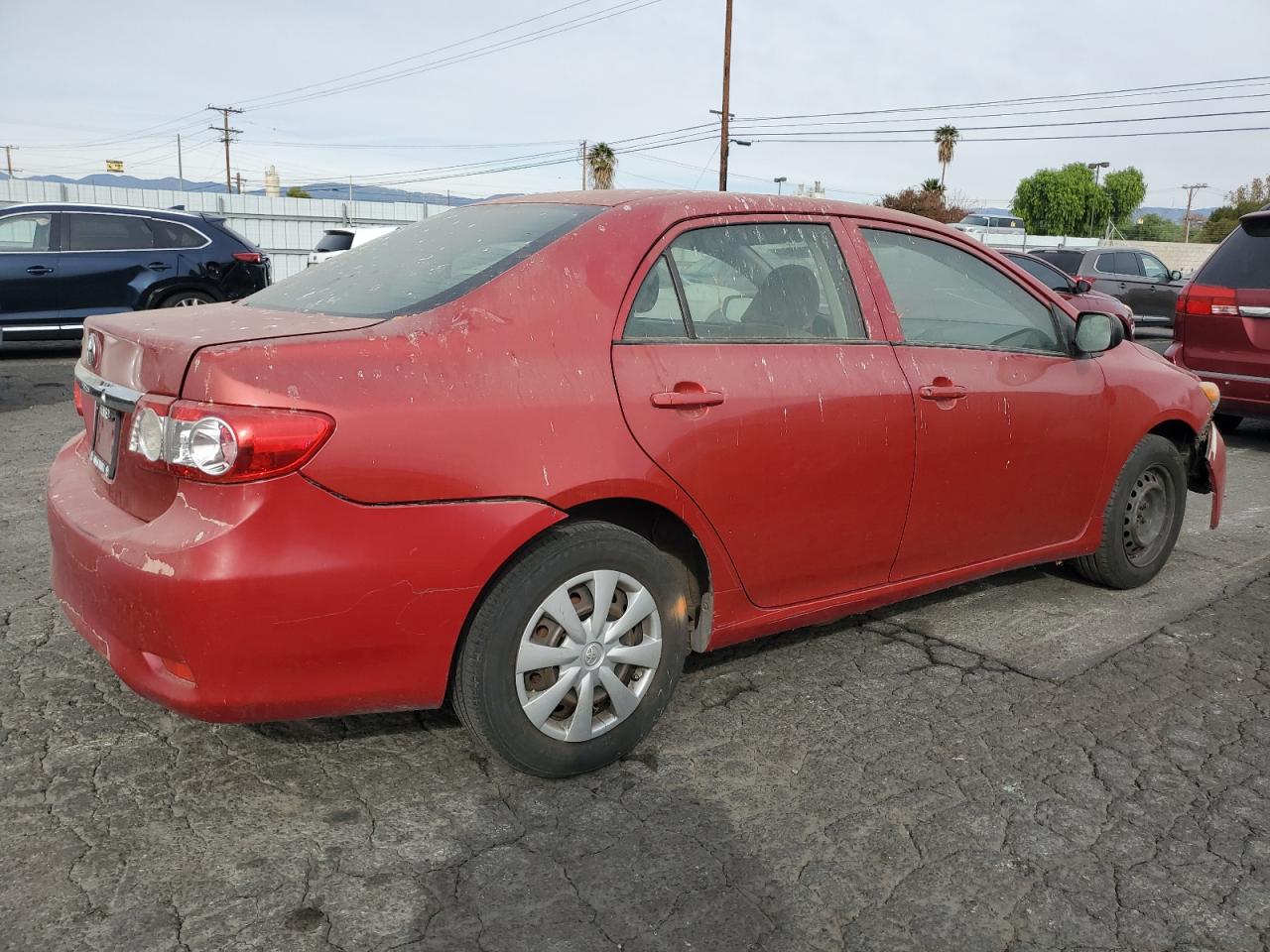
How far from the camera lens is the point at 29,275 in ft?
36.3

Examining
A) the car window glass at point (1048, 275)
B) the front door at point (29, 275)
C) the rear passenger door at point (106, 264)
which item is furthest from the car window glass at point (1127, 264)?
the front door at point (29, 275)

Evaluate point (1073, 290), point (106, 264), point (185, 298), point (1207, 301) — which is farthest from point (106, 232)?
point (1073, 290)

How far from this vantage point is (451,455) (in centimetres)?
259

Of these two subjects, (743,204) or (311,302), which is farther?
(743,204)

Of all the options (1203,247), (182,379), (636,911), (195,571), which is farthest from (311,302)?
(1203,247)

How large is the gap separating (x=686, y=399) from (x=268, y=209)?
33.7m

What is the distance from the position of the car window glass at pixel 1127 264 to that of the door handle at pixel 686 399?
59.8ft

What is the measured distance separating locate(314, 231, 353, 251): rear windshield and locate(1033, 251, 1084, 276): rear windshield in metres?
11.7

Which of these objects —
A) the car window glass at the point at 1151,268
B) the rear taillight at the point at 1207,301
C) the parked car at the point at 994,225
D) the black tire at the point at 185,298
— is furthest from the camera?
the parked car at the point at 994,225

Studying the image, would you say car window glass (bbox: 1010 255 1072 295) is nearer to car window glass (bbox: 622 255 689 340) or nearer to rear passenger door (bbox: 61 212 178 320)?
rear passenger door (bbox: 61 212 178 320)

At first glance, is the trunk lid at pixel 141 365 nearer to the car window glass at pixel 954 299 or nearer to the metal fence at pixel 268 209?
the car window glass at pixel 954 299

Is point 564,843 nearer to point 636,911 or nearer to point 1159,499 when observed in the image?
point 636,911

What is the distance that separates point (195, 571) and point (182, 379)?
44cm

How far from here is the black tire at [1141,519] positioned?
4457 millimetres
